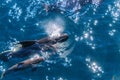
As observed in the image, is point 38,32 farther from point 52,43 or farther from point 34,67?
point 34,67

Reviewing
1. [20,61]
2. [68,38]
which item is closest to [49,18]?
[68,38]

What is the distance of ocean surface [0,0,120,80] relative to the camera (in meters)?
12.5

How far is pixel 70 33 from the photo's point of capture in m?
14.0

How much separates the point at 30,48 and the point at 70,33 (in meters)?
1.90

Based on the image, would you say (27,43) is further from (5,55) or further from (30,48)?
(5,55)

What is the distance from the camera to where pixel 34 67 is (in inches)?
492

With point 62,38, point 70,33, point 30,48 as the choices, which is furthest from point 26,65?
point 70,33

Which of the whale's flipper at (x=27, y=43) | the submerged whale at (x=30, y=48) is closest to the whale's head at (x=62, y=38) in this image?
the submerged whale at (x=30, y=48)

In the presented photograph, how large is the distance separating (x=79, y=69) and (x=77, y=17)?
2.99 m

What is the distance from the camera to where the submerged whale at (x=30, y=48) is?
1284 cm

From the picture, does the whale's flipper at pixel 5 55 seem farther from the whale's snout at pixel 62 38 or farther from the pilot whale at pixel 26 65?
the whale's snout at pixel 62 38

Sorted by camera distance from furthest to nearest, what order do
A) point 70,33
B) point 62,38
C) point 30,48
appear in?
1. point 70,33
2. point 62,38
3. point 30,48

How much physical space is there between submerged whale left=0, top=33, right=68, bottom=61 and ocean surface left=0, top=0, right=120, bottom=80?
0.83 feet

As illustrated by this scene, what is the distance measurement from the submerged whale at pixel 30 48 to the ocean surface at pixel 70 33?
253 millimetres
